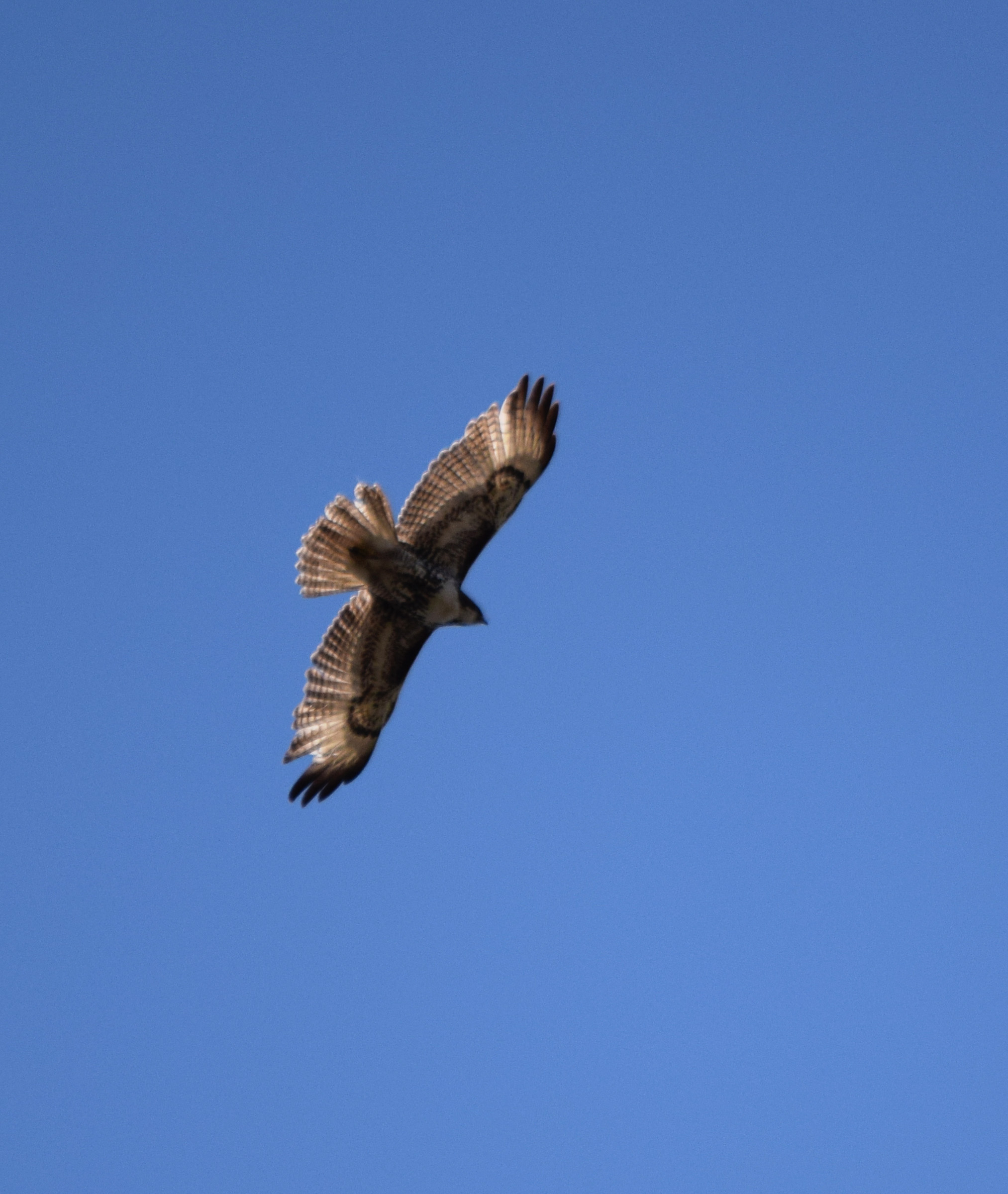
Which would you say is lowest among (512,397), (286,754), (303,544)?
(286,754)

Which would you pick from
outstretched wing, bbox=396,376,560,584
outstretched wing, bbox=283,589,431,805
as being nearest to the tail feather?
outstretched wing, bbox=396,376,560,584

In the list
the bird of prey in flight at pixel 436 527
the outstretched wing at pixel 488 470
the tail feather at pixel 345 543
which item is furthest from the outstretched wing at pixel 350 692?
the outstretched wing at pixel 488 470

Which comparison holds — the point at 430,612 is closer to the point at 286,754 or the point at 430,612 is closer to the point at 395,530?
the point at 395,530

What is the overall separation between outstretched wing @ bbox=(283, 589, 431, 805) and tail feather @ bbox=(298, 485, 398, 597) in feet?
1.41

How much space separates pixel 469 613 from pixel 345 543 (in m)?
1.04

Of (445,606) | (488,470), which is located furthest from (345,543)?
(488,470)

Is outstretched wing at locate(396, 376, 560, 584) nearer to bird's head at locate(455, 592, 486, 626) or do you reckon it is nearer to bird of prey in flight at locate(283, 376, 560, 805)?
bird of prey in flight at locate(283, 376, 560, 805)

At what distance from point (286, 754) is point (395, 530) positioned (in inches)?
83.4

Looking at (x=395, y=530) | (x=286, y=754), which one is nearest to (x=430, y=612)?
(x=395, y=530)

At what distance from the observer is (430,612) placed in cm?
1171

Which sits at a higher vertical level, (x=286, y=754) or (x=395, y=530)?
(x=395, y=530)

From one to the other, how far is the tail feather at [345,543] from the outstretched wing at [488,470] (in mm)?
276

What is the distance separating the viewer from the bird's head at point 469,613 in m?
11.5

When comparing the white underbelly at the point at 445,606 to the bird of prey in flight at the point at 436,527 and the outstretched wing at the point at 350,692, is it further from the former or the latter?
the outstretched wing at the point at 350,692
